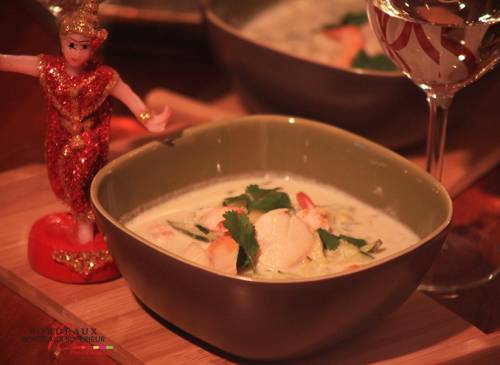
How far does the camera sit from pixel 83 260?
3.46ft

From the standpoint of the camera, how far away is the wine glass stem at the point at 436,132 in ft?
3.75

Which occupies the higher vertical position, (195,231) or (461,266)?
(195,231)

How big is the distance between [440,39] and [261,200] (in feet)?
0.90

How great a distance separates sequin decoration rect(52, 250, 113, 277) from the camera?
1051mm

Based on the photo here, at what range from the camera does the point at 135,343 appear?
3.15 ft

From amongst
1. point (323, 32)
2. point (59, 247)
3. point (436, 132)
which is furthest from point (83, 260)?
point (323, 32)

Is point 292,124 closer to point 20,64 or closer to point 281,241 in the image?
point 281,241

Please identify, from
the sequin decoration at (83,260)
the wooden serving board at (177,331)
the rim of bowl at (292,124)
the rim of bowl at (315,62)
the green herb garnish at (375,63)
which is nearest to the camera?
the rim of bowl at (292,124)

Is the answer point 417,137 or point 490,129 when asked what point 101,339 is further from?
point 490,129

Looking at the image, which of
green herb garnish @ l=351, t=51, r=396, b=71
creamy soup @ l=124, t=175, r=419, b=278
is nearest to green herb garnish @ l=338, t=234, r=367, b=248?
creamy soup @ l=124, t=175, r=419, b=278

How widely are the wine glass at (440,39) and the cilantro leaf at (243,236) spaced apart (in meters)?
0.27

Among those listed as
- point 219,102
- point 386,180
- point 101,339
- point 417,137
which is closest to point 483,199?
point 417,137

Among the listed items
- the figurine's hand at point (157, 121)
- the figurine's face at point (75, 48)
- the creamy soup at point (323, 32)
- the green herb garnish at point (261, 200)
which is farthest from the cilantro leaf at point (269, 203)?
the creamy soup at point (323, 32)

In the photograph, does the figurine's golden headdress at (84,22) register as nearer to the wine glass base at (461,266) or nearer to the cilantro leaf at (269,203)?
the cilantro leaf at (269,203)
